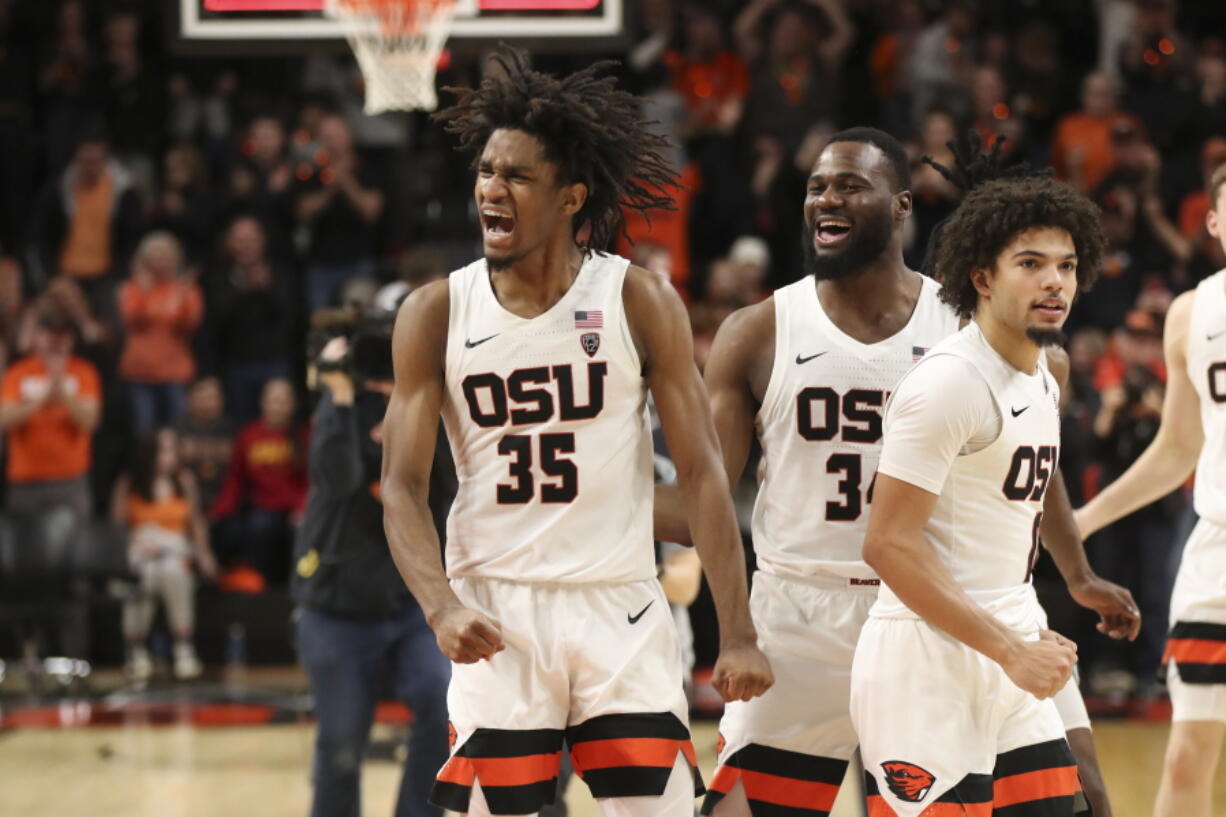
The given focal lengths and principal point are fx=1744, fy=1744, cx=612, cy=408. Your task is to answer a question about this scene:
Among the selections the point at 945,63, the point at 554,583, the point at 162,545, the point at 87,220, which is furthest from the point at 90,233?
the point at 554,583

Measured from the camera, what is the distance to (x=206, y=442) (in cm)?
1168

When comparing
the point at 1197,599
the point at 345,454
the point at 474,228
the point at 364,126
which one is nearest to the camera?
the point at 1197,599

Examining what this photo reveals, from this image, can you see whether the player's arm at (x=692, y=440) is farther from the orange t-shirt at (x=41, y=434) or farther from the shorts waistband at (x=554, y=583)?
the orange t-shirt at (x=41, y=434)

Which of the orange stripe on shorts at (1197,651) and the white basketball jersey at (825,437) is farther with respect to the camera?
→ the orange stripe on shorts at (1197,651)

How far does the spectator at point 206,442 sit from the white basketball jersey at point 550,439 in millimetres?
7744

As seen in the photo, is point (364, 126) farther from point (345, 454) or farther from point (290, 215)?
point (345, 454)

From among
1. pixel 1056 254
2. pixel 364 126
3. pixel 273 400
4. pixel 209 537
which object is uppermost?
pixel 364 126

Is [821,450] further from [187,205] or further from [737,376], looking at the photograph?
[187,205]

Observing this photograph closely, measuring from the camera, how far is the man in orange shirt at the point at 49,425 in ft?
36.8

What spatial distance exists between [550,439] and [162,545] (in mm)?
7500

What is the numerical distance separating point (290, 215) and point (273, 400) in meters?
1.86

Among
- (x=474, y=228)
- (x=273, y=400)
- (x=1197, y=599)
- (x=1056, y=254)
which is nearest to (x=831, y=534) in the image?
(x=1056, y=254)

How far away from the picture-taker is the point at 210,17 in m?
8.38

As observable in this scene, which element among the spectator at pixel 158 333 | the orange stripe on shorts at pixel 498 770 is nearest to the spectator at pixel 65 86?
the spectator at pixel 158 333
